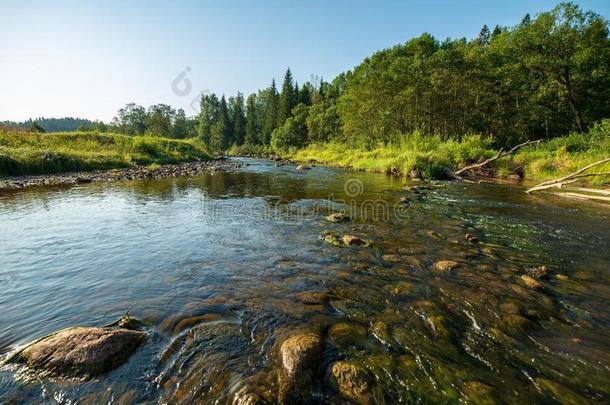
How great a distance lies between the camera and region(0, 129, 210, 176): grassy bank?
2083cm

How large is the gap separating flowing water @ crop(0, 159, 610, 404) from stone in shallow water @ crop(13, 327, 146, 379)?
0.13 m

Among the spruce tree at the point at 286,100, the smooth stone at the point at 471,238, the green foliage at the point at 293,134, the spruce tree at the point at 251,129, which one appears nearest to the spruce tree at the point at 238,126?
the spruce tree at the point at 251,129

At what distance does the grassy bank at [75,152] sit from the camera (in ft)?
68.3

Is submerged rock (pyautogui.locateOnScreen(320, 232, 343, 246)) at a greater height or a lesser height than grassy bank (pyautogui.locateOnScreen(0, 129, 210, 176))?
lesser

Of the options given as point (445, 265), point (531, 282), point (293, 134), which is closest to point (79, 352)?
point (445, 265)

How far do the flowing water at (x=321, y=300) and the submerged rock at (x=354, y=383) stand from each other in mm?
Answer: 103

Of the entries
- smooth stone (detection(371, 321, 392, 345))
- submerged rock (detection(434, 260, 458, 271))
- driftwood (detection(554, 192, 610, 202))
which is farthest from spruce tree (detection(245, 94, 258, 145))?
smooth stone (detection(371, 321, 392, 345))

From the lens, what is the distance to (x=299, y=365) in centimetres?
327

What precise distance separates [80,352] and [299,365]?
253 cm

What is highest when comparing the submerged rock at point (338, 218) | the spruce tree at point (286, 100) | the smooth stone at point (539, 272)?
the spruce tree at point (286, 100)

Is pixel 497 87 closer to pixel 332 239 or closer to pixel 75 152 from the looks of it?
pixel 332 239

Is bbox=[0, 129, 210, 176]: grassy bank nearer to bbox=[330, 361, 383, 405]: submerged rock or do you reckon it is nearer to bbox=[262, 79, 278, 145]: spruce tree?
bbox=[330, 361, 383, 405]: submerged rock

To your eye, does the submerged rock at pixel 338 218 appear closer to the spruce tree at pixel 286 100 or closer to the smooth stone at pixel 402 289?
the smooth stone at pixel 402 289

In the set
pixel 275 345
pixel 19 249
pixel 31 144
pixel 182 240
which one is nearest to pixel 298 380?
pixel 275 345
